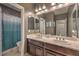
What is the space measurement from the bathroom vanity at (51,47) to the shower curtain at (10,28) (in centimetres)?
30

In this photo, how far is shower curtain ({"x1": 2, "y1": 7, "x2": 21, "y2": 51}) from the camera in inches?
76.9

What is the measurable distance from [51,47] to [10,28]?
0.92 meters

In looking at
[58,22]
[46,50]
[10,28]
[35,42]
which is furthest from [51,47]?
[10,28]

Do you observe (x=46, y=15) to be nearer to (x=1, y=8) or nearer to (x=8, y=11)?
(x=8, y=11)

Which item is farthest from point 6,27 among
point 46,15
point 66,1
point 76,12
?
point 76,12

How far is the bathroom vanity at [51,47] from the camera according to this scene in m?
1.70

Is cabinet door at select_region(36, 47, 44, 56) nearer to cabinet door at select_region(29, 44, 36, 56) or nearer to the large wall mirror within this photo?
cabinet door at select_region(29, 44, 36, 56)

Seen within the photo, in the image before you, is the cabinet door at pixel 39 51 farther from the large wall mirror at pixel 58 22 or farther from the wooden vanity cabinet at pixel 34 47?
the large wall mirror at pixel 58 22

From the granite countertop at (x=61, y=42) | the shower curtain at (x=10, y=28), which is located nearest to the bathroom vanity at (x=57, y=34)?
the granite countertop at (x=61, y=42)

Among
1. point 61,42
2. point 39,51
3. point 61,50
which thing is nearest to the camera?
point 61,50

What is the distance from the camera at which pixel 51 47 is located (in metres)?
1.95

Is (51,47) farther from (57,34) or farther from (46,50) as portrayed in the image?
(57,34)

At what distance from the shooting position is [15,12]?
194 cm

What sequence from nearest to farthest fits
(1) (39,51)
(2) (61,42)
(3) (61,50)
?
(3) (61,50)
(2) (61,42)
(1) (39,51)
